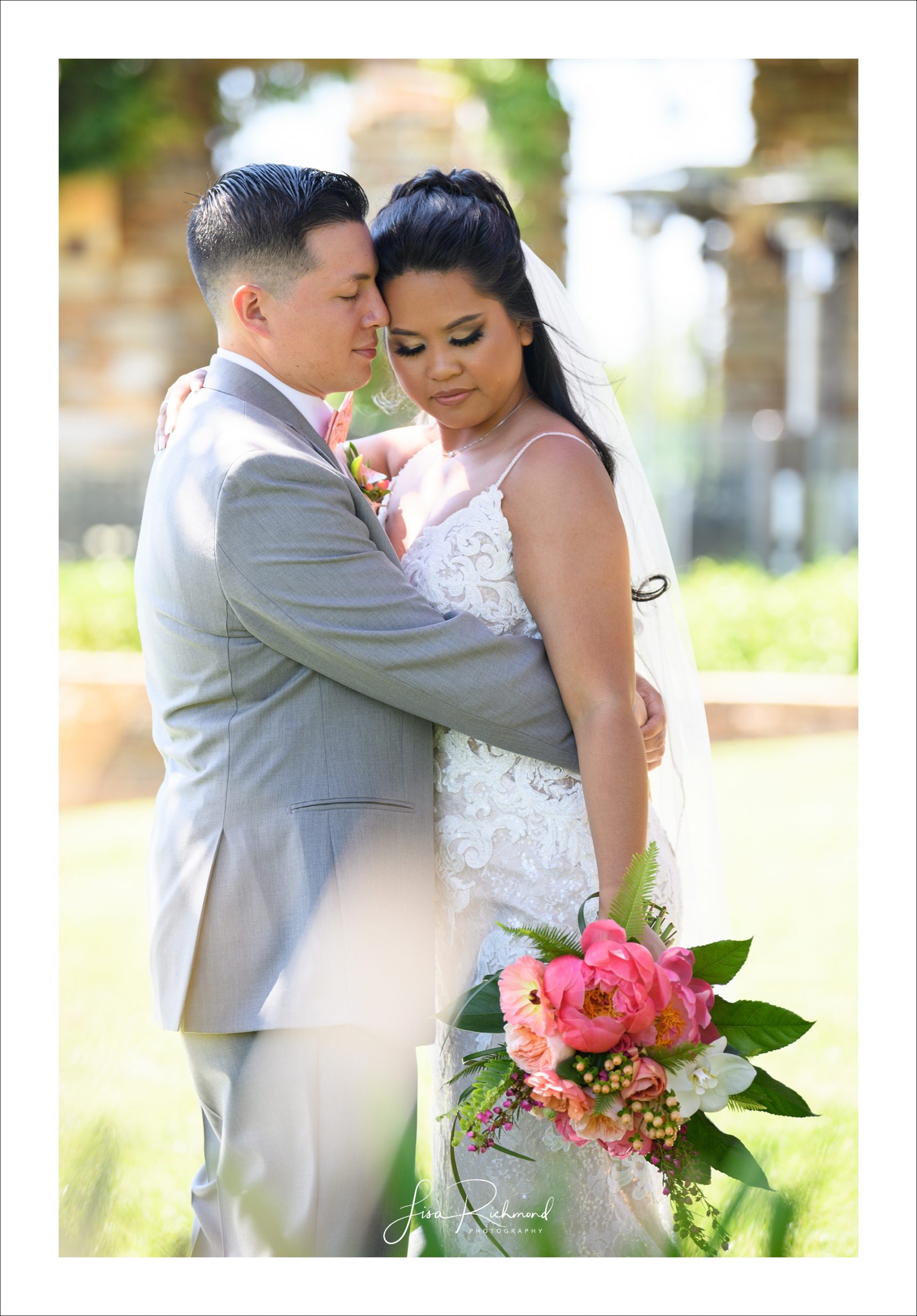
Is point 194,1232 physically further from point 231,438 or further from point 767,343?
point 767,343

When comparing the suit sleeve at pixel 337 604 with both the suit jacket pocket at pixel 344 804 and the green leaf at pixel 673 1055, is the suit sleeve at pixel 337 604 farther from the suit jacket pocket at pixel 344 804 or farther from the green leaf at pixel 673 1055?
the green leaf at pixel 673 1055

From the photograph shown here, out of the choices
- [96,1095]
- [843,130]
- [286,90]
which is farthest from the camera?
[843,130]

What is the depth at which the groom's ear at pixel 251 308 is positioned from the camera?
7.86 ft

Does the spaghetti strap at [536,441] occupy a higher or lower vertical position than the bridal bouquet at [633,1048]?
higher

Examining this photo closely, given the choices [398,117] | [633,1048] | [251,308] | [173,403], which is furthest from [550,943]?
[398,117]

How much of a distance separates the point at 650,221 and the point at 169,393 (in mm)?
11829

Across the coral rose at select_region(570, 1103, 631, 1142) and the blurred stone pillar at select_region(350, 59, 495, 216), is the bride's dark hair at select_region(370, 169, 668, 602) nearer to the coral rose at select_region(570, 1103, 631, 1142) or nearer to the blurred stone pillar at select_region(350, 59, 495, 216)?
the coral rose at select_region(570, 1103, 631, 1142)

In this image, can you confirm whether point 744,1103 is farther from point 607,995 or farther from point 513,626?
point 513,626

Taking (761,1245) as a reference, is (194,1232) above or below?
below

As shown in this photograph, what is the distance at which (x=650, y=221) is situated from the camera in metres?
13.5

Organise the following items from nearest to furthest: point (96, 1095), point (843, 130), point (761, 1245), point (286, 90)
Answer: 1. point (761, 1245)
2. point (96, 1095)
3. point (286, 90)
4. point (843, 130)

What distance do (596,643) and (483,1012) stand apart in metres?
0.74

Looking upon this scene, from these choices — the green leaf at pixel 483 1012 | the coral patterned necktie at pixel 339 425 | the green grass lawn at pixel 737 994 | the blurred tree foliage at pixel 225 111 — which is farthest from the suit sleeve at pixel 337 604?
the blurred tree foliage at pixel 225 111
